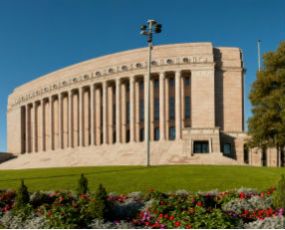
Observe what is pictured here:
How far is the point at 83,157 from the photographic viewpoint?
6041 centimetres

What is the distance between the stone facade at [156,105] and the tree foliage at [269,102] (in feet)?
42.7

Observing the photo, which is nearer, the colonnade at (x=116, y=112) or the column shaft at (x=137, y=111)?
the colonnade at (x=116, y=112)

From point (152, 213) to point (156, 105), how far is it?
56.4 meters

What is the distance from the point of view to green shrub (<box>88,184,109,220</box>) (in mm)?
10609

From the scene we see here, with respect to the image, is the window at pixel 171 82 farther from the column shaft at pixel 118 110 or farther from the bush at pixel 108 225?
the bush at pixel 108 225

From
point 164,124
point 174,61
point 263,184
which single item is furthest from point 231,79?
point 263,184

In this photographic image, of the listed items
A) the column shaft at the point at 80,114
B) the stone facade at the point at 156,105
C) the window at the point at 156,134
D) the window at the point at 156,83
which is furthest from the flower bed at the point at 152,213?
the column shaft at the point at 80,114

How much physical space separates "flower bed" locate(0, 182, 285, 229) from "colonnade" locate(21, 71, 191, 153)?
165 ft

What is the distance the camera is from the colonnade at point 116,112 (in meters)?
64.9

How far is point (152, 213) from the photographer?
11305 millimetres

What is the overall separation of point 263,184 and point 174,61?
4819cm

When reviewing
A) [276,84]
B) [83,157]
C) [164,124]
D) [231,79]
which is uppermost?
[231,79]

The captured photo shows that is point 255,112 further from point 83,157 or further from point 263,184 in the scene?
point 83,157

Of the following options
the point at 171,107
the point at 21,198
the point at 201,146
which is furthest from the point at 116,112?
the point at 21,198
